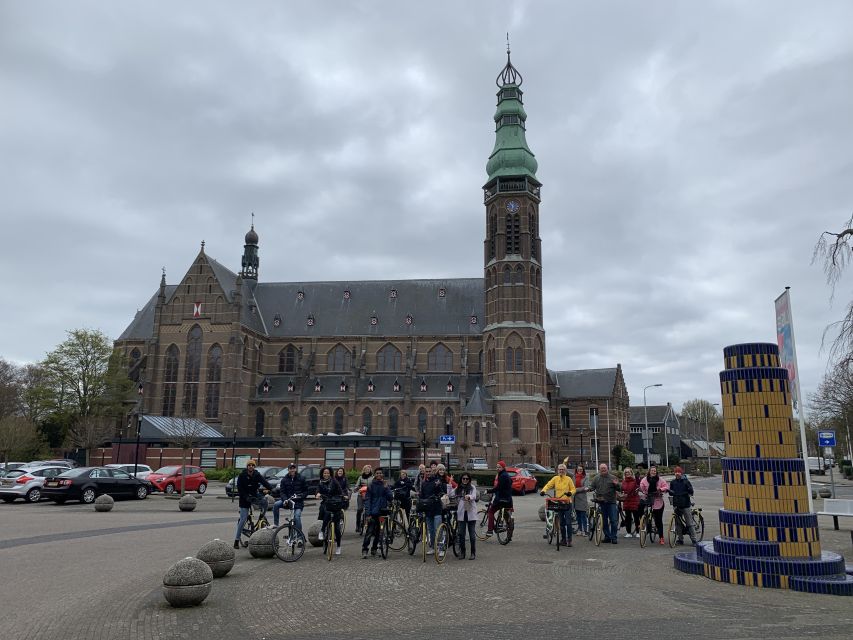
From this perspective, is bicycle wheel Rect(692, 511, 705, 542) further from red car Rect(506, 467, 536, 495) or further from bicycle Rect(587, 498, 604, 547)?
red car Rect(506, 467, 536, 495)

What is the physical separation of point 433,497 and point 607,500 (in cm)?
521

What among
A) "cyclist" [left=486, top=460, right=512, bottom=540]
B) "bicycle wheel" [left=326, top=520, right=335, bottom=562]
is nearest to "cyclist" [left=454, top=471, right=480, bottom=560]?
"cyclist" [left=486, top=460, right=512, bottom=540]

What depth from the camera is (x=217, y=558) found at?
34.5 ft

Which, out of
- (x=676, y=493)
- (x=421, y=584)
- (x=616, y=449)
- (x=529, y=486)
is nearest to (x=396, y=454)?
(x=529, y=486)

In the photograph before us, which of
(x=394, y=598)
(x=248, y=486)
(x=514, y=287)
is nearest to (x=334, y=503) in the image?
(x=248, y=486)

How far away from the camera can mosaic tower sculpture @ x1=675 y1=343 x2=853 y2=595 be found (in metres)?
10.3

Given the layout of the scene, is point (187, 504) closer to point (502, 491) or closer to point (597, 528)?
point (502, 491)

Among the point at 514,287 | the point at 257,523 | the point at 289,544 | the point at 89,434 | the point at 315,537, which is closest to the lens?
the point at 289,544

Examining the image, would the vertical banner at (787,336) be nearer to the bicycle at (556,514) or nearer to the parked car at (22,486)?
the bicycle at (556,514)

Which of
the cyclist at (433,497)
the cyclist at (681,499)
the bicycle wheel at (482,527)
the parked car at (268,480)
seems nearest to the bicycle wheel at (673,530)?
the cyclist at (681,499)

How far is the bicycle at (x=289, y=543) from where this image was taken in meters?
12.6

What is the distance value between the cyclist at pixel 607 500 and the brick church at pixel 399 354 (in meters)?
40.1

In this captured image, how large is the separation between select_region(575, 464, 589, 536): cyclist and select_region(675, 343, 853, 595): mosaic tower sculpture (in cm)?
399

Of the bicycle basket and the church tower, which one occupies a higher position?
the church tower
